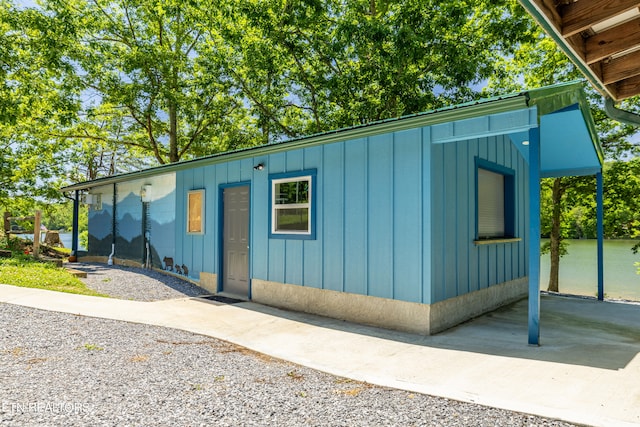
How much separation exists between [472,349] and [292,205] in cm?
316

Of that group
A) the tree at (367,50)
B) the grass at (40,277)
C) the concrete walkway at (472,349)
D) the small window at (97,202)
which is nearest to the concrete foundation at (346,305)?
the concrete walkway at (472,349)

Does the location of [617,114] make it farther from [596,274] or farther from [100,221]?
[596,274]

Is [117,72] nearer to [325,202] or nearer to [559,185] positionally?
[325,202]

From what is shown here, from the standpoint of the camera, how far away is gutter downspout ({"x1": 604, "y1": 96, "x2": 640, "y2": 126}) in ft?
11.5

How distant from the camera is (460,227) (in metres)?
4.89

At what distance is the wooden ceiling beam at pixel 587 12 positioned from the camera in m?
2.04

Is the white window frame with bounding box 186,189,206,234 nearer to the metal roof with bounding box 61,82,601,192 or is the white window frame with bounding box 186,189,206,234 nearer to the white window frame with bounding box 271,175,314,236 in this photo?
the white window frame with bounding box 271,175,314,236

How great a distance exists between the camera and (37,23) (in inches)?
470

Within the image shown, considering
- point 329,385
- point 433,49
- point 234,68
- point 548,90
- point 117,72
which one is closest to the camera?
point 329,385

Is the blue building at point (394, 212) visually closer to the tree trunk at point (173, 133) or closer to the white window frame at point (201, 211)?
the white window frame at point (201, 211)

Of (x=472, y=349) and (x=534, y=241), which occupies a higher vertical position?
(x=534, y=241)

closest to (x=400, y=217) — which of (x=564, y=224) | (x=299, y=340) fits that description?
(x=299, y=340)

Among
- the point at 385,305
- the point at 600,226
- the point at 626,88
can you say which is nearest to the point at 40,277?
the point at 385,305

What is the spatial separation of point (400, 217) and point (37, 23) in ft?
45.2
